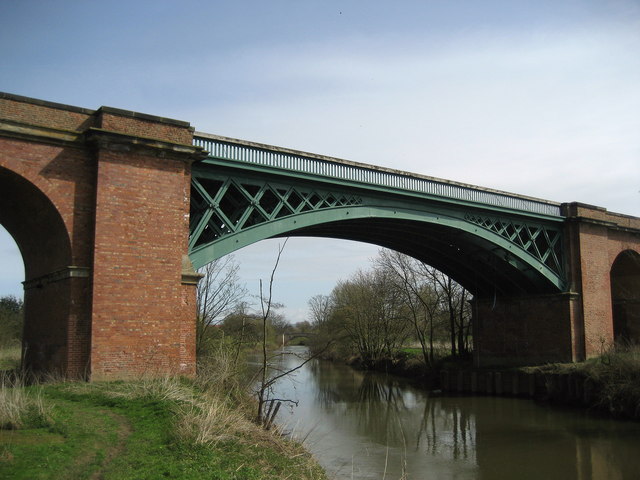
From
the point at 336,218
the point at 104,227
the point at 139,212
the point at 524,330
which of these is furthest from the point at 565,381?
the point at 104,227

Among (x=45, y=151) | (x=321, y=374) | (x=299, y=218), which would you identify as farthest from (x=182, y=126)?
(x=321, y=374)

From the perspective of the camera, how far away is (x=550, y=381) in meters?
22.3

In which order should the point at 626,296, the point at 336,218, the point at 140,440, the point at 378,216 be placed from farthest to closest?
1. the point at 626,296
2. the point at 378,216
3. the point at 336,218
4. the point at 140,440

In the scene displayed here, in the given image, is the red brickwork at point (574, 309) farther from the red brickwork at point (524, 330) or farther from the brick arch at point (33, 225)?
the brick arch at point (33, 225)

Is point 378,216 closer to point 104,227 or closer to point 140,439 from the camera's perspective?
point 104,227

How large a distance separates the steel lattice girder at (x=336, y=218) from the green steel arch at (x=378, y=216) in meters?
0.03

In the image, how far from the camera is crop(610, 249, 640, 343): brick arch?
90.7 feet

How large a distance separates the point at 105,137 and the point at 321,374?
82.5 feet

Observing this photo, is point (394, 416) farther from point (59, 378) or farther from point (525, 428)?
point (59, 378)

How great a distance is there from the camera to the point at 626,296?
28.3m

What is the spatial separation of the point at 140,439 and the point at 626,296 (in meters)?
27.0

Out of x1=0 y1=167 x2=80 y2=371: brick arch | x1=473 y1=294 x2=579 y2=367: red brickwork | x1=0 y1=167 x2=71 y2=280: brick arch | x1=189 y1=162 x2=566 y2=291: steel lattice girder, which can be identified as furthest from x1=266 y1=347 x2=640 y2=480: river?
x1=0 y1=167 x2=71 y2=280: brick arch

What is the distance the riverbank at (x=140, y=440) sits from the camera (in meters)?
6.40

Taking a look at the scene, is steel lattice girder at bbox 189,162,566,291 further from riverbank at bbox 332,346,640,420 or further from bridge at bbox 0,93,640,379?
riverbank at bbox 332,346,640,420
